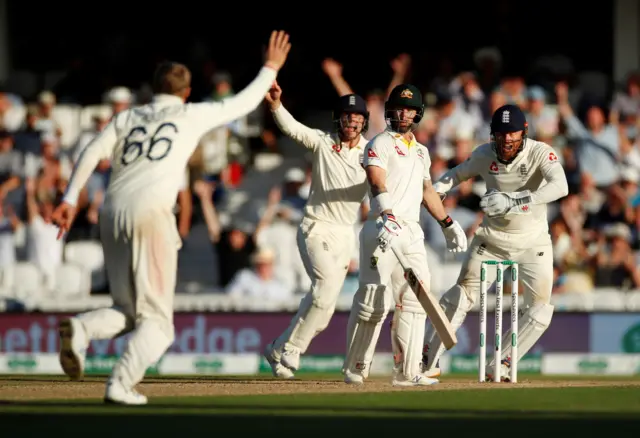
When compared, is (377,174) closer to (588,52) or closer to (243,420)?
(243,420)

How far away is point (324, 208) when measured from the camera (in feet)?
35.1

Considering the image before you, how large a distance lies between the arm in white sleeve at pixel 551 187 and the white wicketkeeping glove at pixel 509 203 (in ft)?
0.18

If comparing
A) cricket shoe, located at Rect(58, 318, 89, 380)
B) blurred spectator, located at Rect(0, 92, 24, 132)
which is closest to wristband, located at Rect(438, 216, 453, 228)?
cricket shoe, located at Rect(58, 318, 89, 380)

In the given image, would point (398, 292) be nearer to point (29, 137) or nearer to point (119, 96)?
point (119, 96)

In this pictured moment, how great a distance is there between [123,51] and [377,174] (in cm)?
1148

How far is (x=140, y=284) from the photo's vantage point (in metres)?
7.83

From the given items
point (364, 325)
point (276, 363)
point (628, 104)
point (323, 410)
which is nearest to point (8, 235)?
point (276, 363)

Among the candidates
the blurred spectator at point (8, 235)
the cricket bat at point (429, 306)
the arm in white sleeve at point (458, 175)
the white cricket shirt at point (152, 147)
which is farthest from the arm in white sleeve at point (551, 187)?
the blurred spectator at point (8, 235)

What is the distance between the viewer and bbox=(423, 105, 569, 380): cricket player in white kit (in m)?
10.2

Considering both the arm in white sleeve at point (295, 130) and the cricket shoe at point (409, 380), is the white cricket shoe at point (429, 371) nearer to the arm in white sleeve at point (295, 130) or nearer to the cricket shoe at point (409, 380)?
the cricket shoe at point (409, 380)

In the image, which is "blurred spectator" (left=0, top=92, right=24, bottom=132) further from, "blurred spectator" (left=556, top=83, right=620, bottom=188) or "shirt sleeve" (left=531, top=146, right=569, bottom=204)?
"shirt sleeve" (left=531, top=146, right=569, bottom=204)

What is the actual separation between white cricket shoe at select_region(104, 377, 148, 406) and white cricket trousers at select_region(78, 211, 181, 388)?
32 mm

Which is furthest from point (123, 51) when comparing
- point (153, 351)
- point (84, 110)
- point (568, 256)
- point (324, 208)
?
point (153, 351)

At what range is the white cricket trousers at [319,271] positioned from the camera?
10.6 m
